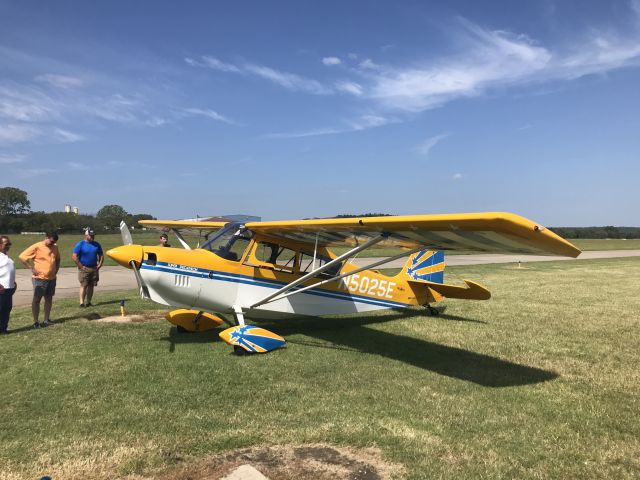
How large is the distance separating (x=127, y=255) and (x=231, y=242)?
183cm

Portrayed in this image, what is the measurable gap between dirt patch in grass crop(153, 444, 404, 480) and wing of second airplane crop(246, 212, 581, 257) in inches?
99.2

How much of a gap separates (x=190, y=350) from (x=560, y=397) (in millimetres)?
5244

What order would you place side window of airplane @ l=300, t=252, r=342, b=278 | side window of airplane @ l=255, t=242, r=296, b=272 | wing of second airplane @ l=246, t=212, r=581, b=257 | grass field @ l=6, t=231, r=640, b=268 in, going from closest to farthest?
1. wing of second airplane @ l=246, t=212, r=581, b=257
2. side window of airplane @ l=255, t=242, r=296, b=272
3. side window of airplane @ l=300, t=252, r=342, b=278
4. grass field @ l=6, t=231, r=640, b=268

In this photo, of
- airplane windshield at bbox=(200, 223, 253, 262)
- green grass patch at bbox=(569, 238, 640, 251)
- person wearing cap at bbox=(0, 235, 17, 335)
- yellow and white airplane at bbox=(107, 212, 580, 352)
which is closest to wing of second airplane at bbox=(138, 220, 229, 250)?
yellow and white airplane at bbox=(107, 212, 580, 352)

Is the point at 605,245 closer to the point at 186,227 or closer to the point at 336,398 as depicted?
the point at 186,227

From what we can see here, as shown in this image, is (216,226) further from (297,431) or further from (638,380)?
(638,380)

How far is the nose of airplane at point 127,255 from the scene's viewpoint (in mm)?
6738

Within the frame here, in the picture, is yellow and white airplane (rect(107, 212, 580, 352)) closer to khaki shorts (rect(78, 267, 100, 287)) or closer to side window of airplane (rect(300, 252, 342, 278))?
side window of airplane (rect(300, 252, 342, 278))

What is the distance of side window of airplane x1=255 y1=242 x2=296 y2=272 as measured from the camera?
8164 millimetres

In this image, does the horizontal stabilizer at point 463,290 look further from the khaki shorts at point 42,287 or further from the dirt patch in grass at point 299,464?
the khaki shorts at point 42,287

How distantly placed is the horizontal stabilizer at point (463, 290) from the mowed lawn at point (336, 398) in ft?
2.34

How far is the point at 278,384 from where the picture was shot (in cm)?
546

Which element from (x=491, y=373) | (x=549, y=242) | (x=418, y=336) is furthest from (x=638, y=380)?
(x=418, y=336)

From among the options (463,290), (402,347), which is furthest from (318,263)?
(463,290)
